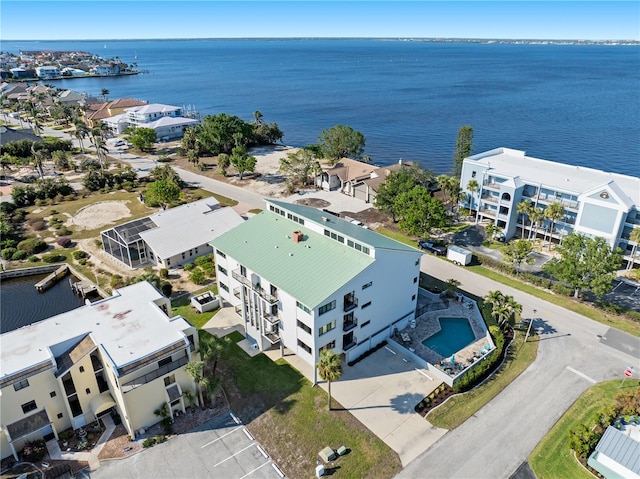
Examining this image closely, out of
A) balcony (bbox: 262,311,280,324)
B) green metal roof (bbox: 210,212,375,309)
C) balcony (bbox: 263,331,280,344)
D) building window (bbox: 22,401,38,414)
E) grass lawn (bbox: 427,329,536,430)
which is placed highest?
green metal roof (bbox: 210,212,375,309)

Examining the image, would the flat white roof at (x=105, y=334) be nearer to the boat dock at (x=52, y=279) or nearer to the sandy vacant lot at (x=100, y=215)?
the boat dock at (x=52, y=279)

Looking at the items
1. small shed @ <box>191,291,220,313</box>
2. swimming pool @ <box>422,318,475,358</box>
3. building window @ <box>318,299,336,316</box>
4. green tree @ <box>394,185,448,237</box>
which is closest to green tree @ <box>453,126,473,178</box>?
green tree @ <box>394,185,448,237</box>

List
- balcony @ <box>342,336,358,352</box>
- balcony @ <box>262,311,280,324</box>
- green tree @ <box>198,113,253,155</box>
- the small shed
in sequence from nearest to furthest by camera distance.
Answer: balcony @ <box>342,336,358,352</box> → balcony @ <box>262,311,280,324</box> → the small shed → green tree @ <box>198,113,253,155</box>

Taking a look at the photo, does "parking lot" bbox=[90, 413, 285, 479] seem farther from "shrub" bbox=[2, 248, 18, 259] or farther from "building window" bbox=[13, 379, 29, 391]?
"shrub" bbox=[2, 248, 18, 259]

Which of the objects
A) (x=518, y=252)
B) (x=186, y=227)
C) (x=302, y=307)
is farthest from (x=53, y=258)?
(x=518, y=252)

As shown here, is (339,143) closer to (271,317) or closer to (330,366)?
(271,317)

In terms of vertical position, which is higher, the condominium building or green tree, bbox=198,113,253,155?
green tree, bbox=198,113,253,155
